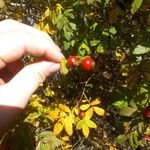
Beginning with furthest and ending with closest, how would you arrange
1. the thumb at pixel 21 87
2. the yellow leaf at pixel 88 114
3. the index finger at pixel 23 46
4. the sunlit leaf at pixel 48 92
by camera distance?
the sunlit leaf at pixel 48 92
the yellow leaf at pixel 88 114
the index finger at pixel 23 46
the thumb at pixel 21 87

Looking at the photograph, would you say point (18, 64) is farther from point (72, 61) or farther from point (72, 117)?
point (72, 117)

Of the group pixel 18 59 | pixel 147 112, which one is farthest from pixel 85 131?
pixel 18 59

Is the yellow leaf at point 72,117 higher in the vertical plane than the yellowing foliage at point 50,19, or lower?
lower

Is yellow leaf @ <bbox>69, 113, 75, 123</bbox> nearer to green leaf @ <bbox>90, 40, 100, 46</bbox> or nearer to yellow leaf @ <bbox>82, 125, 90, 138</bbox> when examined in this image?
yellow leaf @ <bbox>82, 125, 90, 138</bbox>

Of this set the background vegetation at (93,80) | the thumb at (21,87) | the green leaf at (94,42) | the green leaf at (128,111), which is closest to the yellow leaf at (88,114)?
the background vegetation at (93,80)

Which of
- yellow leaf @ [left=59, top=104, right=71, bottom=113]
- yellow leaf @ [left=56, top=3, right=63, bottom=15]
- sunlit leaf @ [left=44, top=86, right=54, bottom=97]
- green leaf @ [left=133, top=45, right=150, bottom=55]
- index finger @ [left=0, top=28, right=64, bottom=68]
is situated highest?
index finger @ [left=0, top=28, right=64, bottom=68]

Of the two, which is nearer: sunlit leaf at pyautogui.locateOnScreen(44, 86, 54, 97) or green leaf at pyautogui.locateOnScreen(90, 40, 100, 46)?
green leaf at pyautogui.locateOnScreen(90, 40, 100, 46)

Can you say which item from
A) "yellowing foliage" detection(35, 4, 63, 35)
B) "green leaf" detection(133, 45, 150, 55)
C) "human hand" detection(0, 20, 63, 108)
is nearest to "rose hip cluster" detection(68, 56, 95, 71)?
"human hand" detection(0, 20, 63, 108)

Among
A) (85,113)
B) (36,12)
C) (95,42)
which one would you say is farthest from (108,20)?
(36,12)

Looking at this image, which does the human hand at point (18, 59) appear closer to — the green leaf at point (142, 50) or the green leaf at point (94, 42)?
the green leaf at point (142, 50)

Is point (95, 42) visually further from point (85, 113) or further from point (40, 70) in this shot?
point (40, 70)
